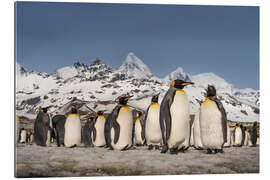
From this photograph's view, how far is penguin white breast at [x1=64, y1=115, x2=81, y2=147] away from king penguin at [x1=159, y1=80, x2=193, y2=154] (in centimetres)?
266

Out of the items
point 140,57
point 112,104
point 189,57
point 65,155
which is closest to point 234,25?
point 189,57

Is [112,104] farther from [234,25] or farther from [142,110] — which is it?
[234,25]

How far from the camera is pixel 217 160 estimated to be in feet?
15.1

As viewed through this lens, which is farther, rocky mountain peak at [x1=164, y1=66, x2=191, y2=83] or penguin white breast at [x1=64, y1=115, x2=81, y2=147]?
penguin white breast at [x1=64, y1=115, x2=81, y2=147]

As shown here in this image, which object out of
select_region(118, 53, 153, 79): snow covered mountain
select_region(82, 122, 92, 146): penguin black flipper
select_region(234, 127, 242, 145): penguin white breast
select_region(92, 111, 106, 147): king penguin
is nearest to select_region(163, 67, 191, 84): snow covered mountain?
select_region(118, 53, 153, 79): snow covered mountain

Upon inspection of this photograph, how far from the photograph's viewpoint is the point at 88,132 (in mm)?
7168

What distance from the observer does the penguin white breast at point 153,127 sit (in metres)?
5.79

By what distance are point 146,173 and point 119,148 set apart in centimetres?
114

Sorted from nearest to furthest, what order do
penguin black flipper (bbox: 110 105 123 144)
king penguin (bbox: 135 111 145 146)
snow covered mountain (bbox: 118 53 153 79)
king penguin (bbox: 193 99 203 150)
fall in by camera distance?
snow covered mountain (bbox: 118 53 153 79) → penguin black flipper (bbox: 110 105 123 144) → king penguin (bbox: 193 99 203 150) → king penguin (bbox: 135 111 145 146)

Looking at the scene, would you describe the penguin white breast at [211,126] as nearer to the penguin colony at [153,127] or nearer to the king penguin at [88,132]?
the penguin colony at [153,127]

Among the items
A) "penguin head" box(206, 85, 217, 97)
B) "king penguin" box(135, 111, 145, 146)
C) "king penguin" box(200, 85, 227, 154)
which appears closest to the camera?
"king penguin" box(200, 85, 227, 154)

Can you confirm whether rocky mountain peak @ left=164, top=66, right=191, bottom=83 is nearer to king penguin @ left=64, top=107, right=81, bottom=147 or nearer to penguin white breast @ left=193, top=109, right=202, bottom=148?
penguin white breast @ left=193, top=109, right=202, bottom=148

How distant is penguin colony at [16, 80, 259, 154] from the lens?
4.79 m

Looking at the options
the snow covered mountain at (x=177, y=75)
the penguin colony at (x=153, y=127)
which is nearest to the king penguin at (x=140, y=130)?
the penguin colony at (x=153, y=127)
